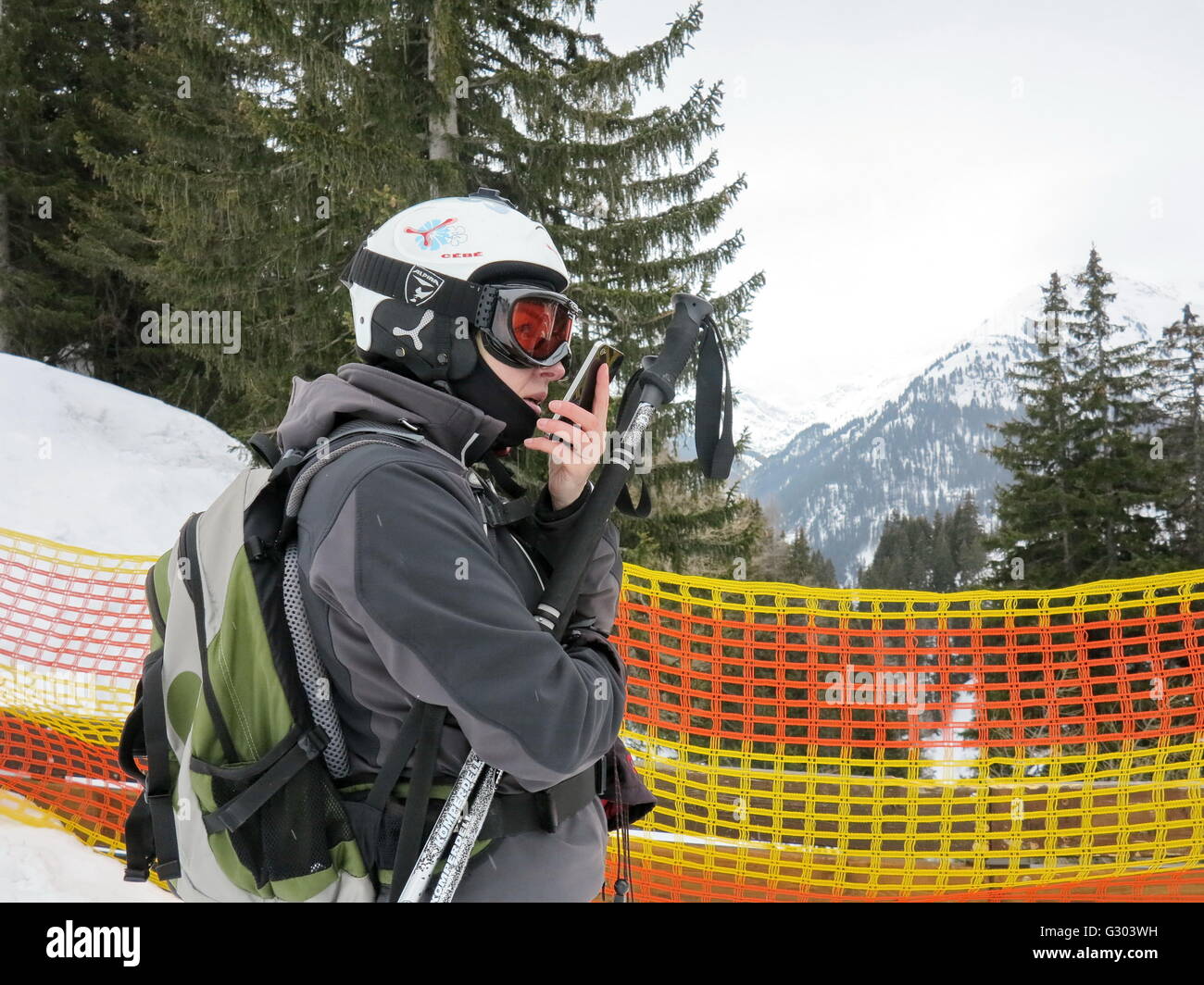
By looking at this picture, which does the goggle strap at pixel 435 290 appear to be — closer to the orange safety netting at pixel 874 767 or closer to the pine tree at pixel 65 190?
the orange safety netting at pixel 874 767

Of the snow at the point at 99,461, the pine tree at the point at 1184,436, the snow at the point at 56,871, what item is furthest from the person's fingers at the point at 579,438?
the pine tree at the point at 1184,436

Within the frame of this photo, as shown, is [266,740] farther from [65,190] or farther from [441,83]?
[65,190]

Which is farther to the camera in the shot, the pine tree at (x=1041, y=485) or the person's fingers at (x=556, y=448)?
the pine tree at (x=1041, y=485)

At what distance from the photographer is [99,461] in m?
10.8

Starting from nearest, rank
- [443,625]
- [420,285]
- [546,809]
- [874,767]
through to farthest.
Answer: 1. [443,625]
2. [546,809]
3. [420,285]
4. [874,767]

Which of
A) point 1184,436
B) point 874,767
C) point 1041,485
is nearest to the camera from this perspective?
point 874,767

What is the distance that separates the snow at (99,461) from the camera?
934cm

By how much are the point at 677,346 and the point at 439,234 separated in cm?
60

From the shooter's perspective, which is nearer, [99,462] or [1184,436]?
[99,462]

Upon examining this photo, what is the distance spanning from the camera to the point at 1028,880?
14.3 ft

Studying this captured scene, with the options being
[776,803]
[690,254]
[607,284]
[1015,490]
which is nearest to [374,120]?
[607,284]

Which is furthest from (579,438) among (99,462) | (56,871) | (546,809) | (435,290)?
(99,462)

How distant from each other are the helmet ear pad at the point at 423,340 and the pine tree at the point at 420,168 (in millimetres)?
8050

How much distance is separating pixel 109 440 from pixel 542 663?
1213 centimetres
